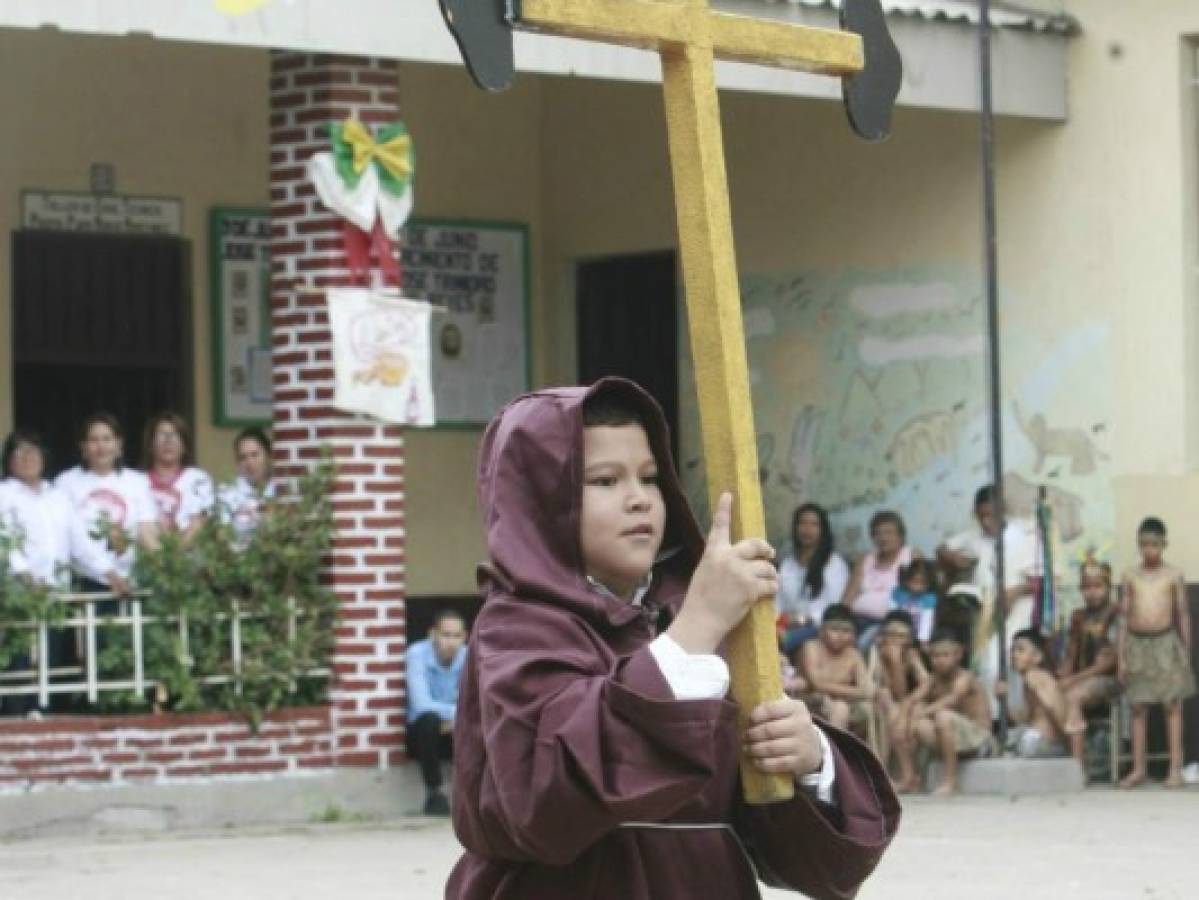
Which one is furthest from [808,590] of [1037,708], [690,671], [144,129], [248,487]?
[690,671]

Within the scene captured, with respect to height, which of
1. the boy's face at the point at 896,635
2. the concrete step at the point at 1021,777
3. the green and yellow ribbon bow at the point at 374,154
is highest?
the green and yellow ribbon bow at the point at 374,154

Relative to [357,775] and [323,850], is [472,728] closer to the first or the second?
[323,850]

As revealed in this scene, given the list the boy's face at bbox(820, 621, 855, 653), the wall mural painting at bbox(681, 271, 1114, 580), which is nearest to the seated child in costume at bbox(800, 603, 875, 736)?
the boy's face at bbox(820, 621, 855, 653)

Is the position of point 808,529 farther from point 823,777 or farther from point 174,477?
point 823,777

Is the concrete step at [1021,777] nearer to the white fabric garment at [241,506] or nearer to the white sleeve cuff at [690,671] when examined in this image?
the white fabric garment at [241,506]

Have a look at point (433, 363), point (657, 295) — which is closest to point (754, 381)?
point (657, 295)

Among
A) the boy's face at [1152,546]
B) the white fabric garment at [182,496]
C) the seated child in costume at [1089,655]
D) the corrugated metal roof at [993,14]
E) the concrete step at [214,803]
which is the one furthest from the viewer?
the corrugated metal roof at [993,14]

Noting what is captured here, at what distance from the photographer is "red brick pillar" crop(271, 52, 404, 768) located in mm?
13078

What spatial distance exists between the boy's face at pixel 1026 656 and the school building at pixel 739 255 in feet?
2.76

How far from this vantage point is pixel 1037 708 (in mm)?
14703

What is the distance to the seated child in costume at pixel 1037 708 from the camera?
574 inches

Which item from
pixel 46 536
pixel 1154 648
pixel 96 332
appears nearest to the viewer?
pixel 46 536

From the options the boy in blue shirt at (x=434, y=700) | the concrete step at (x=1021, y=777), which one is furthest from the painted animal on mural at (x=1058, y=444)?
the boy in blue shirt at (x=434, y=700)

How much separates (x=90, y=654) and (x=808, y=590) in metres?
4.74
